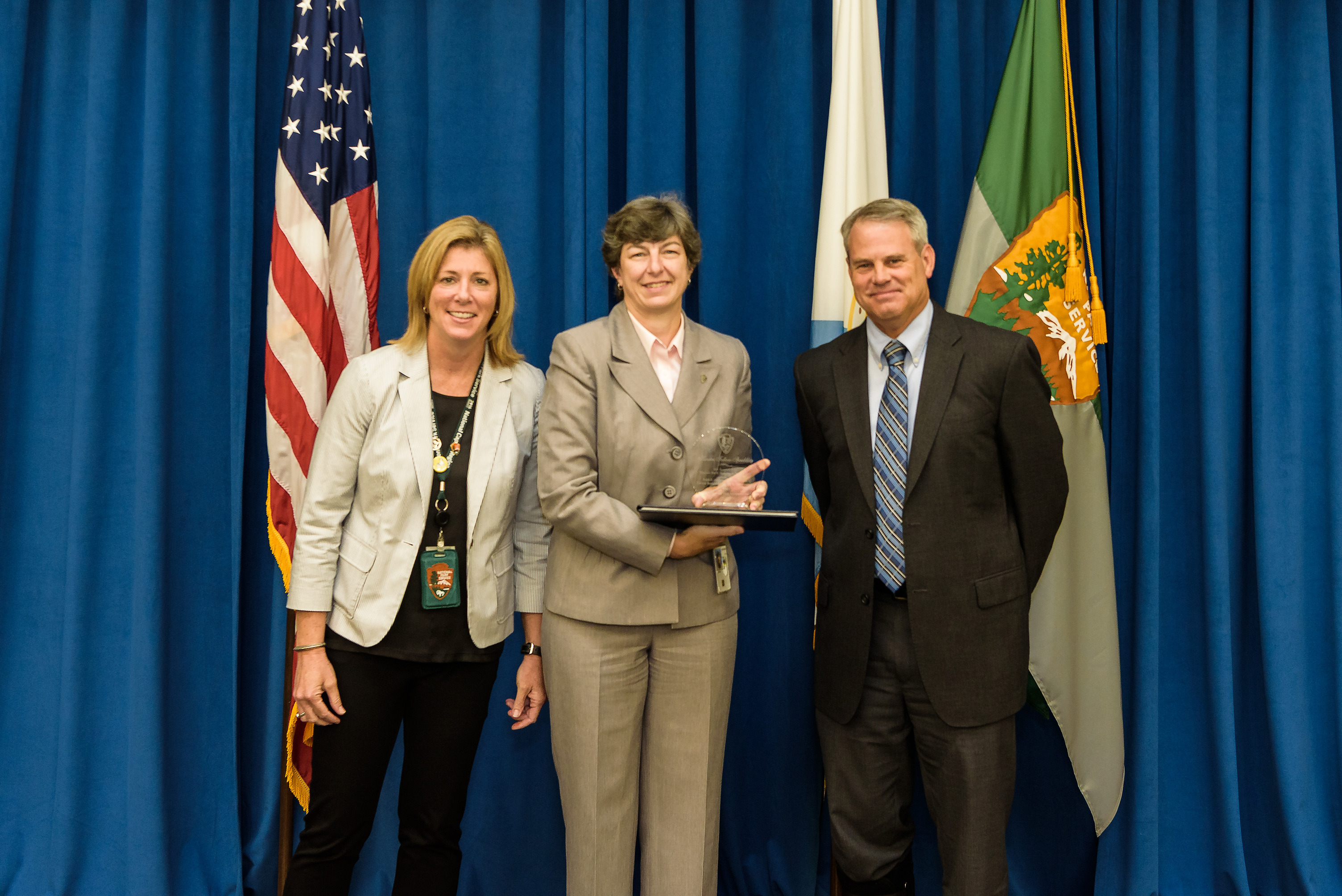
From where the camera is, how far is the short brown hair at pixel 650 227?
1823 millimetres

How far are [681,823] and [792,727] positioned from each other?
86 centimetres

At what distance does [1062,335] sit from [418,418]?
5.93 feet

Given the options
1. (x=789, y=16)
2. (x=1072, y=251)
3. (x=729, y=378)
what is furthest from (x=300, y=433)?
(x=1072, y=251)

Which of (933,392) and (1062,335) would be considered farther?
(1062,335)

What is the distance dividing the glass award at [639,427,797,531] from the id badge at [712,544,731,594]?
0.42 feet

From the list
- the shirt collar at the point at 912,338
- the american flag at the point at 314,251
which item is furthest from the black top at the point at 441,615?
the shirt collar at the point at 912,338

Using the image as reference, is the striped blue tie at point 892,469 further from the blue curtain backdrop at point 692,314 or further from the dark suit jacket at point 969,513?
the blue curtain backdrop at point 692,314

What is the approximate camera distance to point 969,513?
1872mm

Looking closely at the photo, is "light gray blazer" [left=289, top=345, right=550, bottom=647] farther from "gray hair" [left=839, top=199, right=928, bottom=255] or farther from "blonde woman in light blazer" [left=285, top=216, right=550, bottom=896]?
"gray hair" [left=839, top=199, right=928, bottom=255]

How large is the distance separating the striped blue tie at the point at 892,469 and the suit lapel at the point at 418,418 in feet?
3.33

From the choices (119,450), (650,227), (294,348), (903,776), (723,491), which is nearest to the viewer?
(723,491)

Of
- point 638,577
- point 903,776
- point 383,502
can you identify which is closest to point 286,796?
point 383,502

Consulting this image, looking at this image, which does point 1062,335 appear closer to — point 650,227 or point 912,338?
point 912,338

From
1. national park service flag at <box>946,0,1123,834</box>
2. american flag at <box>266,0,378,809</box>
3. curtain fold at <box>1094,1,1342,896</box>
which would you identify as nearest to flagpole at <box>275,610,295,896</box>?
american flag at <box>266,0,378,809</box>
